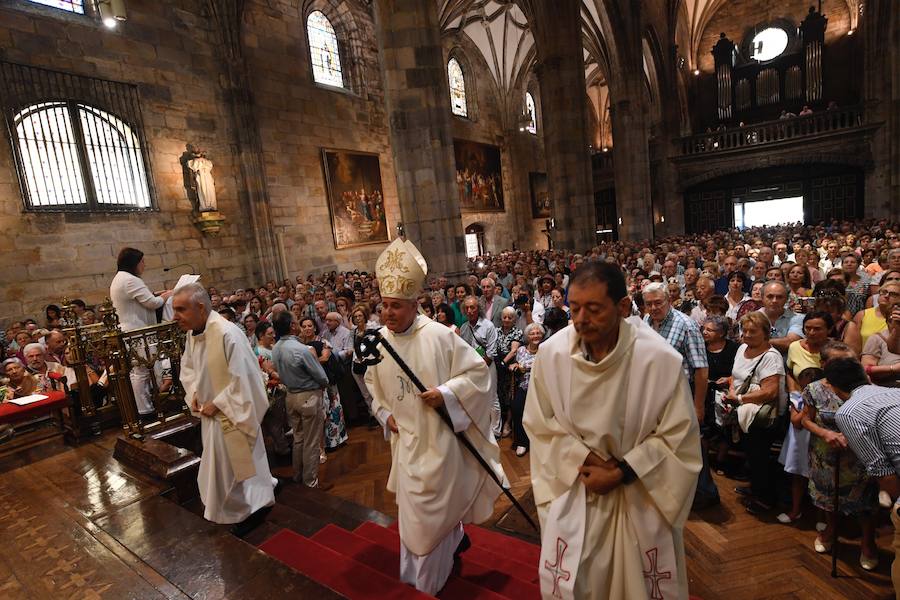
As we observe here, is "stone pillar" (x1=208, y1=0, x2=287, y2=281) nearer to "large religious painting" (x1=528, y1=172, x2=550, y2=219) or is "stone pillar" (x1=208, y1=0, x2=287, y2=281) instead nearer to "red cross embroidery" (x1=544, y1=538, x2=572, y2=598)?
"red cross embroidery" (x1=544, y1=538, x2=572, y2=598)

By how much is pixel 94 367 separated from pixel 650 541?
21.1 ft

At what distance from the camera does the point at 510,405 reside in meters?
5.49

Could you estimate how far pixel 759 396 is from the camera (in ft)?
11.4

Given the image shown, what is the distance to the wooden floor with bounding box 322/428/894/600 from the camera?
2830mm

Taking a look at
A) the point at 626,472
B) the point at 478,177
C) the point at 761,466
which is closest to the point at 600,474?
the point at 626,472

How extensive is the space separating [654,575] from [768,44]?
32.3 meters

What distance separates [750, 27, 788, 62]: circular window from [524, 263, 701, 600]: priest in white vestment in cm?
3072

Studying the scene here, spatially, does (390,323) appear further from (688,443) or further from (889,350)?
(889,350)

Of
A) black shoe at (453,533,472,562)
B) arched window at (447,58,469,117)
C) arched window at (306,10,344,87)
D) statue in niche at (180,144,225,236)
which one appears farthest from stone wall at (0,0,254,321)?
arched window at (447,58,469,117)

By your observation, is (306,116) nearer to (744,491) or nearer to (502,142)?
(502,142)

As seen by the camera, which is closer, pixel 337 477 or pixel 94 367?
pixel 337 477

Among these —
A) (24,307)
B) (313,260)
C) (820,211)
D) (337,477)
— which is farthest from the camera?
(820,211)

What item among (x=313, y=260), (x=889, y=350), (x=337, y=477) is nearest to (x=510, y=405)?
(x=337, y=477)

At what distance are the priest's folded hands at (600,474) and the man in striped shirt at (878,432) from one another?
5.84 feet
